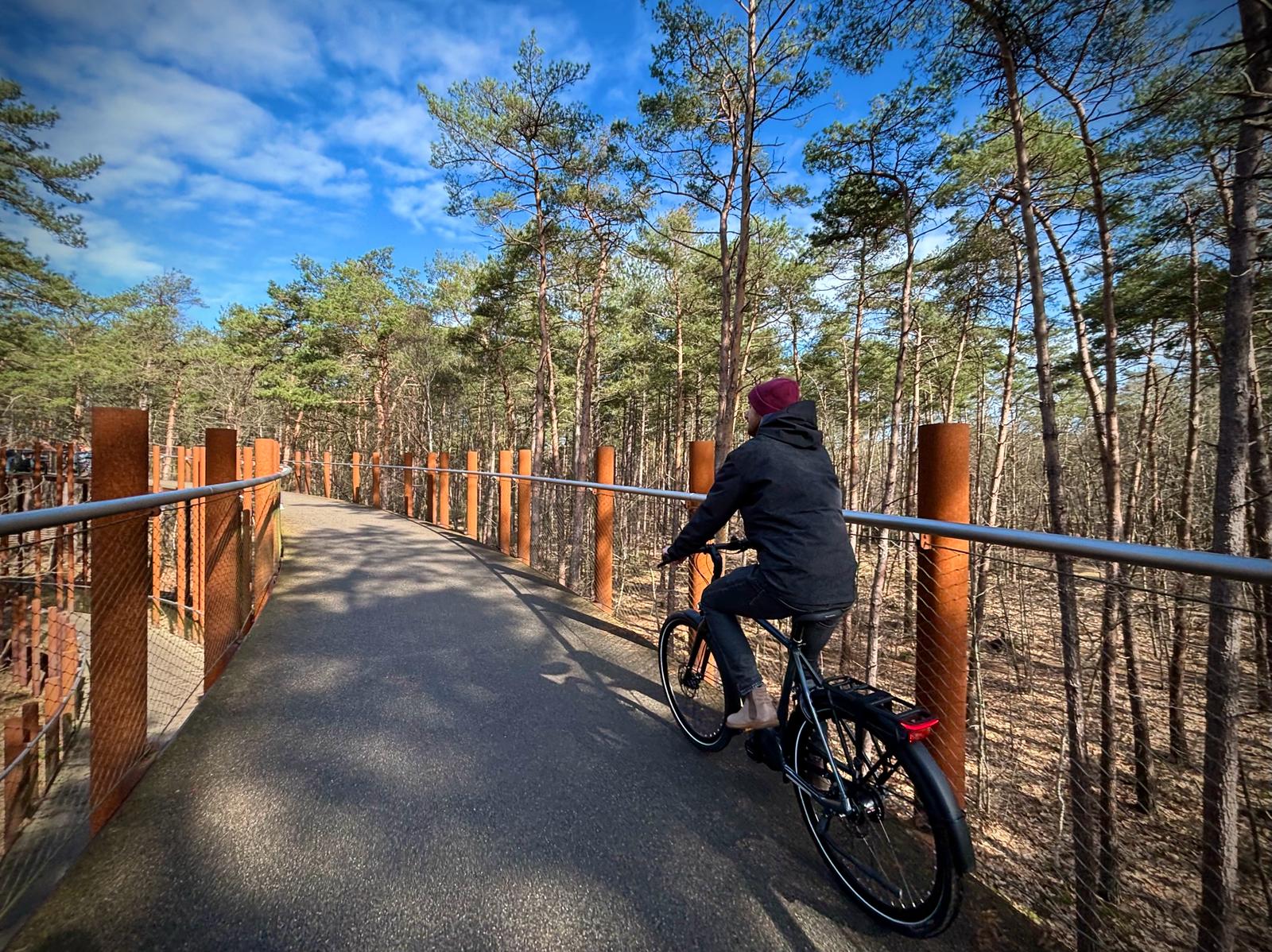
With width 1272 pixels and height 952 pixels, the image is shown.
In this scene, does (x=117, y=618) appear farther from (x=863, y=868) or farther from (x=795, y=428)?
(x=863, y=868)

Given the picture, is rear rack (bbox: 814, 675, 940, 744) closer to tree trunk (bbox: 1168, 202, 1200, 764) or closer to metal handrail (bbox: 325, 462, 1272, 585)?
metal handrail (bbox: 325, 462, 1272, 585)

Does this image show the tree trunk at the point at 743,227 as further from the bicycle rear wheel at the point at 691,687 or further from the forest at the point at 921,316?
→ the bicycle rear wheel at the point at 691,687

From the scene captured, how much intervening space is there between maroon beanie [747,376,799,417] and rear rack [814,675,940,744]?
3.87ft

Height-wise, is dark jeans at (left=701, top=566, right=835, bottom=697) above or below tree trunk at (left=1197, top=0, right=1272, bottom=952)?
below

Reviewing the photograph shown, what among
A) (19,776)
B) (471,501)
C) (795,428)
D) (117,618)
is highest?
(795,428)

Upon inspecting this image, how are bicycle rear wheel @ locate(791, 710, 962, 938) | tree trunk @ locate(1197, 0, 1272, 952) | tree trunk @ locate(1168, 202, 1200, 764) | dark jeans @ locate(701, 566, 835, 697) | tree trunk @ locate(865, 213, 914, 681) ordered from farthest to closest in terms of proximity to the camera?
tree trunk @ locate(865, 213, 914, 681) → tree trunk @ locate(1168, 202, 1200, 764) → tree trunk @ locate(1197, 0, 1272, 952) → dark jeans @ locate(701, 566, 835, 697) → bicycle rear wheel @ locate(791, 710, 962, 938)

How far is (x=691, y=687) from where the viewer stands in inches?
112

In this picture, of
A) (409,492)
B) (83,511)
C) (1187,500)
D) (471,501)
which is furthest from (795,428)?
(1187,500)

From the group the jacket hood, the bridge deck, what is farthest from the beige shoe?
the jacket hood

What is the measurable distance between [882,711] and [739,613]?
71cm

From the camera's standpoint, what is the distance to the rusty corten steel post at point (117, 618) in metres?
1.95

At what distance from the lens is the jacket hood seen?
2.08 meters

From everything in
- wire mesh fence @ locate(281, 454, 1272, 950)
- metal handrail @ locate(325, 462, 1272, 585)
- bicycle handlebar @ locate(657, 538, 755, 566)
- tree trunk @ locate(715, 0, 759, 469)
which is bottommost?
wire mesh fence @ locate(281, 454, 1272, 950)

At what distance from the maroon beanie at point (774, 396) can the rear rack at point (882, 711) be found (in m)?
1.18
